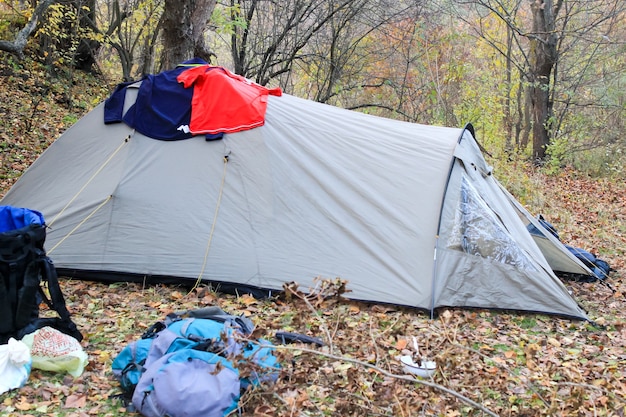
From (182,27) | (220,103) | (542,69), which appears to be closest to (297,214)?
(220,103)

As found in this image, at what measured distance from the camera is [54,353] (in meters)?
3.40

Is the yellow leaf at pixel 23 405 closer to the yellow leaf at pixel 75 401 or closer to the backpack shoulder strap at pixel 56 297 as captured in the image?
the yellow leaf at pixel 75 401

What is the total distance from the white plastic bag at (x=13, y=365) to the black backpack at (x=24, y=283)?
0.28 m

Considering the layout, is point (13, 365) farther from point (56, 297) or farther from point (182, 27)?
point (182, 27)

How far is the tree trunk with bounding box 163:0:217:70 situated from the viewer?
739 centimetres

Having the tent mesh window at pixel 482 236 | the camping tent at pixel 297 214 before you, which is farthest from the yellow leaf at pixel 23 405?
the tent mesh window at pixel 482 236

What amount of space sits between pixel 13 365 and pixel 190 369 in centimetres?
102

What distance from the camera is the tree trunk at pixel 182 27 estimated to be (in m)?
7.39

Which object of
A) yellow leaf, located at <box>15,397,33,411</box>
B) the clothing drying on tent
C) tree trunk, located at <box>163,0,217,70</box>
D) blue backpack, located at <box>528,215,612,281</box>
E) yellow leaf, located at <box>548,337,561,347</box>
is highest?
tree trunk, located at <box>163,0,217,70</box>

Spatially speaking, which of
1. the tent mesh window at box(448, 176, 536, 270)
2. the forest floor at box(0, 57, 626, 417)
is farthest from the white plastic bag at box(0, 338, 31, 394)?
the tent mesh window at box(448, 176, 536, 270)

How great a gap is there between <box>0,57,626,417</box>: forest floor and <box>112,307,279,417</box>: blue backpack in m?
0.09

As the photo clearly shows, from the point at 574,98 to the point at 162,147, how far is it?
37.8 ft

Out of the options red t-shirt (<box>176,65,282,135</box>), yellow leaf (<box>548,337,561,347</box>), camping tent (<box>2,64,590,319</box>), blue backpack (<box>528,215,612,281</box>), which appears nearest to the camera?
yellow leaf (<box>548,337,561,347</box>)

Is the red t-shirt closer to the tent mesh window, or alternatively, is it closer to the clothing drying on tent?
the clothing drying on tent
